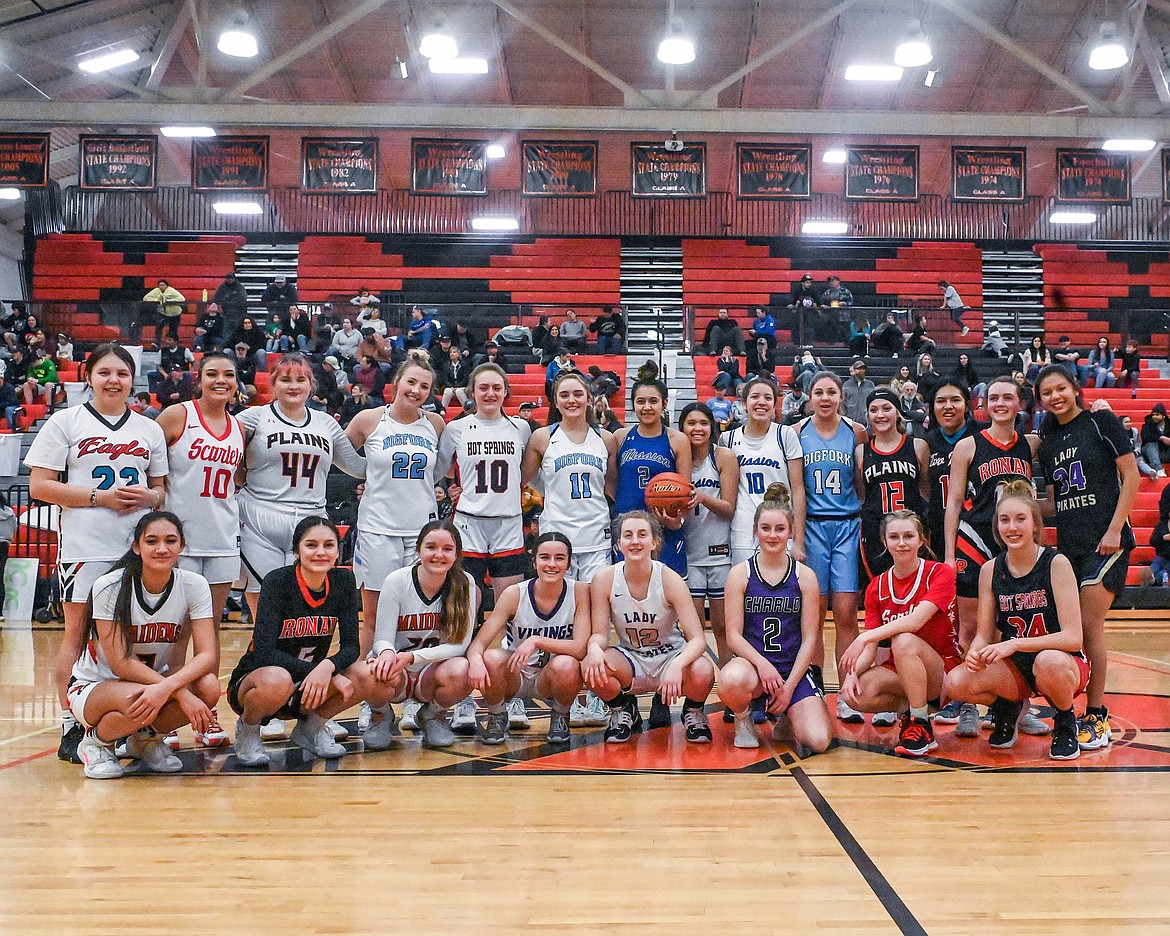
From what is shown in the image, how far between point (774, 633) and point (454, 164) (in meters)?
10.2

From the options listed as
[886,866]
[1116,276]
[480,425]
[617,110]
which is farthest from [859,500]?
[1116,276]

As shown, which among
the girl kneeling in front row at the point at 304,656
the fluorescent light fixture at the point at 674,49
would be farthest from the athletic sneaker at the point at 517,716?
the fluorescent light fixture at the point at 674,49

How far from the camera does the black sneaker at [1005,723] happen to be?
4.42 meters

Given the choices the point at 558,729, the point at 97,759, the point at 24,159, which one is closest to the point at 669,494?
the point at 558,729

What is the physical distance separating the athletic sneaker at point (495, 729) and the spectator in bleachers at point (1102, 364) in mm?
13545

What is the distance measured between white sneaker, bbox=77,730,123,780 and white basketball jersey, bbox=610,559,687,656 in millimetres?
2210

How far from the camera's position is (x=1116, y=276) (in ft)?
70.4

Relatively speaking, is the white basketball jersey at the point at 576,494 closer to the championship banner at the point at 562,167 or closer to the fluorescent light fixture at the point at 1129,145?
the championship banner at the point at 562,167

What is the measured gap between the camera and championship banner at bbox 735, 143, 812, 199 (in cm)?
1328

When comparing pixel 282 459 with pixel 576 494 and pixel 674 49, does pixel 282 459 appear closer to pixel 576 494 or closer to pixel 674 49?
pixel 576 494

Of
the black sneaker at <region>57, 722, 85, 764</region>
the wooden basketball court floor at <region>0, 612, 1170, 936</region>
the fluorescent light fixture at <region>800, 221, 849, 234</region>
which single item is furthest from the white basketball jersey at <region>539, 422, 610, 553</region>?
the fluorescent light fixture at <region>800, 221, 849, 234</region>

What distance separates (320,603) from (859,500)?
2795mm

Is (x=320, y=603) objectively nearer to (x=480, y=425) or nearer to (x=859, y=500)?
(x=480, y=425)

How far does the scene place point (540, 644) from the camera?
455cm
